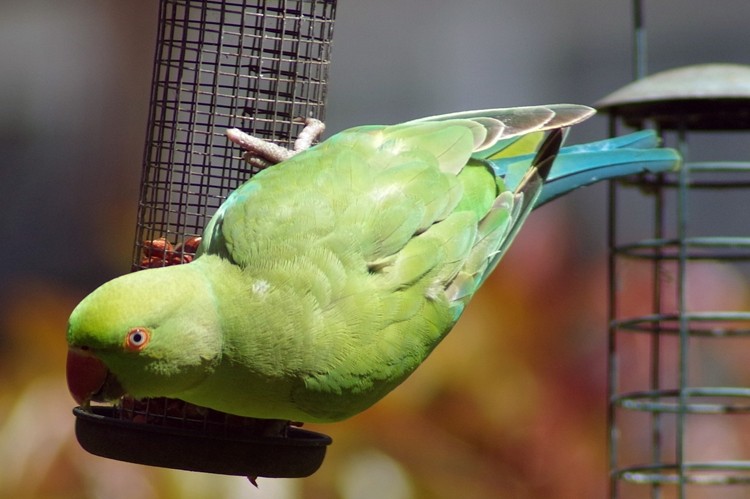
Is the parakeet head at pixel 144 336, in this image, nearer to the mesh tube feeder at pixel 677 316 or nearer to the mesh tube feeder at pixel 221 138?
the mesh tube feeder at pixel 221 138

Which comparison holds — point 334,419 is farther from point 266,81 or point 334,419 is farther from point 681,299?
point 681,299

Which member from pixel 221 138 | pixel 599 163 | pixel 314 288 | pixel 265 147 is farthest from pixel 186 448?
pixel 599 163

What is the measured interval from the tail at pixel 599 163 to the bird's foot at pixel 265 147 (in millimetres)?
820

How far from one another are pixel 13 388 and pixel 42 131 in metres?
2.13

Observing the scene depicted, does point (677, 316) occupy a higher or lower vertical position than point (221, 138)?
lower

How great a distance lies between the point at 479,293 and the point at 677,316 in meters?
1.78

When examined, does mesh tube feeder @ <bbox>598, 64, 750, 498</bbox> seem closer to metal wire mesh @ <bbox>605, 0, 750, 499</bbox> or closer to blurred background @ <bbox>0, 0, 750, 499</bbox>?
metal wire mesh @ <bbox>605, 0, 750, 499</bbox>

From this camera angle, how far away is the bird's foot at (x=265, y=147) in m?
3.34

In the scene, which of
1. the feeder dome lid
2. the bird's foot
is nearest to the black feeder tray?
the bird's foot

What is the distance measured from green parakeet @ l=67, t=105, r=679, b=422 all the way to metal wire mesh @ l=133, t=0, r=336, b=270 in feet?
0.95

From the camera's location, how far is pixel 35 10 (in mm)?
7500

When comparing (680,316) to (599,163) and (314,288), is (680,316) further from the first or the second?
(314,288)

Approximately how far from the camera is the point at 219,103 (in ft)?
11.7

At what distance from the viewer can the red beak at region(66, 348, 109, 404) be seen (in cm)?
279
